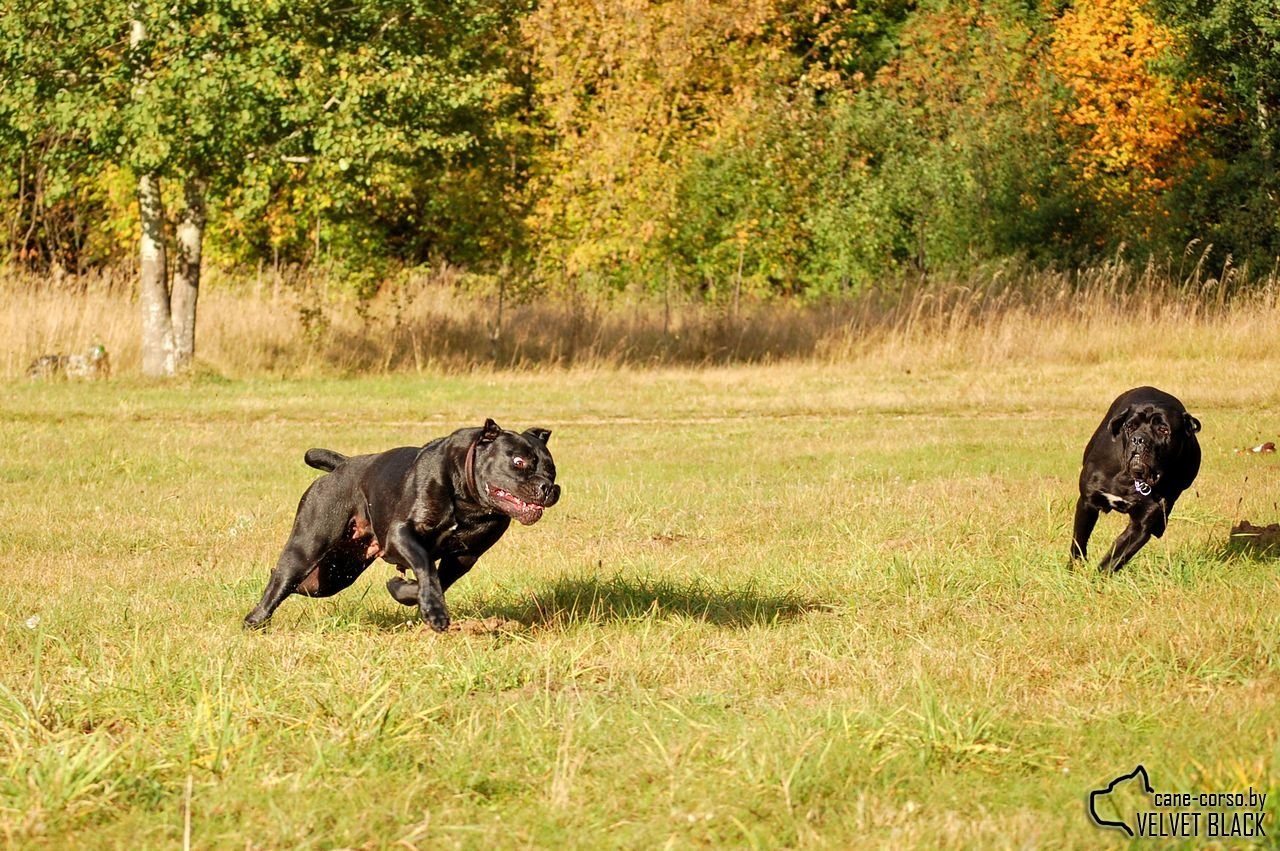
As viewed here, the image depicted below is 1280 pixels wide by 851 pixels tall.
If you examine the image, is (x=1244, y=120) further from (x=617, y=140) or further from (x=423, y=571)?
(x=423, y=571)

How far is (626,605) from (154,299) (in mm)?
16709

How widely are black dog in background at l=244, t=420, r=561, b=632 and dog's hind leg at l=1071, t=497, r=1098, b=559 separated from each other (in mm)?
3383

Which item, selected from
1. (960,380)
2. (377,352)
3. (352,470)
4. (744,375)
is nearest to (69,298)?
(377,352)

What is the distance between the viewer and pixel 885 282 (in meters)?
30.6

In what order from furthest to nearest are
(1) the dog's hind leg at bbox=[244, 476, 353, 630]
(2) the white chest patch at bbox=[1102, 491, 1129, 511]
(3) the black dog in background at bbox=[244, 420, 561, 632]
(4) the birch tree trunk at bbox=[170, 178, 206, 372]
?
(4) the birch tree trunk at bbox=[170, 178, 206, 372], (2) the white chest patch at bbox=[1102, 491, 1129, 511], (1) the dog's hind leg at bbox=[244, 476, 353, 630], (3) the black dog in background at bbox=[244, 420, 561, 632]

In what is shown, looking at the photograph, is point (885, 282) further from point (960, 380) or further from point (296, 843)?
point (296, 843)

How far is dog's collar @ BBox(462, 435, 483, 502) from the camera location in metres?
7.39

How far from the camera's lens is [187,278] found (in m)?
24.0

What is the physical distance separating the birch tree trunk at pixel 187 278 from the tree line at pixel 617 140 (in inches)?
1.9

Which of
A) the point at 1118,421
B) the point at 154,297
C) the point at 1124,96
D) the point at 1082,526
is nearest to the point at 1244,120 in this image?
the point at 1124,96

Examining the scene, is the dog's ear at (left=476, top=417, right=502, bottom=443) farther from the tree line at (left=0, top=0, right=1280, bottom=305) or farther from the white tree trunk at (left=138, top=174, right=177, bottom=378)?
the white tree trunk at (left=138, top=174, right=177, bottom=378)
